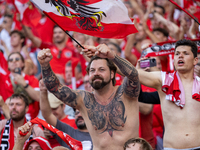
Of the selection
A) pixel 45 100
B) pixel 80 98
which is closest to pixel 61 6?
pixel 80 98

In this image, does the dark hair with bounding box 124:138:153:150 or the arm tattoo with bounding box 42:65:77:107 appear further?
the arm tattoo with bounding box 42:65:77:107

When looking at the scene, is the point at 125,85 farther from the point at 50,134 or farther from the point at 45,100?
the point at 50,134

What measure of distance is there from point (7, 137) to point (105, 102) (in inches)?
73.9

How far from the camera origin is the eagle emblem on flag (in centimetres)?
402

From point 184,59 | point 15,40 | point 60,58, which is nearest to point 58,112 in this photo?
point 60,58

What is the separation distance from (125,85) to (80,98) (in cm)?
64

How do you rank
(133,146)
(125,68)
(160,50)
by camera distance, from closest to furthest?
(133,146) → (125,68) → (160,50)

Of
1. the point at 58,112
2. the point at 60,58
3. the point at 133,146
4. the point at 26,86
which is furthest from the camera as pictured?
the point at 60,58

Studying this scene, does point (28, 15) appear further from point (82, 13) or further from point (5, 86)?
point (82, 13)

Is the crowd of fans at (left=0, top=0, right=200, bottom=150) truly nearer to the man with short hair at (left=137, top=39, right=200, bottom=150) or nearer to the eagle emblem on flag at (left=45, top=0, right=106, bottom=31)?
the eagle emblem on flag at (left=45, top=0, right=106, bottom=31)

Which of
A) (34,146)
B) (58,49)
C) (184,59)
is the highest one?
(58,49)

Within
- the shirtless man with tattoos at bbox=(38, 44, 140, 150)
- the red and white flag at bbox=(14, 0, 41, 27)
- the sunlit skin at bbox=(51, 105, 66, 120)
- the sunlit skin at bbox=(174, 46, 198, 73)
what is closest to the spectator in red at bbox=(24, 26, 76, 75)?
the red and white flag at bbox=(14, 0, 41, 27)

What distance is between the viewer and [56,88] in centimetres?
400

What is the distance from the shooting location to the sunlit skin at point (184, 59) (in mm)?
4141
